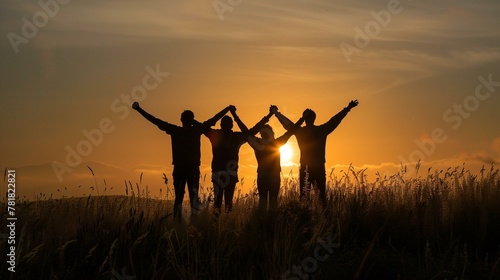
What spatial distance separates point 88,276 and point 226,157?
516cm

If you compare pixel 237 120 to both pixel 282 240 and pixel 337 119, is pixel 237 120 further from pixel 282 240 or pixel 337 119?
pixel 282 240

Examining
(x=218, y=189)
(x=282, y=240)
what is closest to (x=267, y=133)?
(x=218, y=189)

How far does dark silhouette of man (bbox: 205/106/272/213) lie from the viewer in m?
11.6

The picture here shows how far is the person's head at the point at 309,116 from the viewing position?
1216cm

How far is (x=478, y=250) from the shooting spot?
8.69 meters

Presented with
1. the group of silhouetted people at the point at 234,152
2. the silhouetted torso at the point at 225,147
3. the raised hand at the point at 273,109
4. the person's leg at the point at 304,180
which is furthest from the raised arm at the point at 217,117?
the person's leg at the point at 304,180

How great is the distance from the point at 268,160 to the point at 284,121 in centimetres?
96

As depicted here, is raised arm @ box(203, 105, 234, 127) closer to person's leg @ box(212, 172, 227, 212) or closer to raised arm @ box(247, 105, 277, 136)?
raised arm @ box(247, 105, 277, 136)

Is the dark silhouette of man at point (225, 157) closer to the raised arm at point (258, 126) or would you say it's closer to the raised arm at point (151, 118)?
the raised arm at point (258, 126)

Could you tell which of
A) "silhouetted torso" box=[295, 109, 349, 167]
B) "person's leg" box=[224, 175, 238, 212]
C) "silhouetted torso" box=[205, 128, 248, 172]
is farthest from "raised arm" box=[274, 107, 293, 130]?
"person's leg" box=[224, 175, 238, 212]

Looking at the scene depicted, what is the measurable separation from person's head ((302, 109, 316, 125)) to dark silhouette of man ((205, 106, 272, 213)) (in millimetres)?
955

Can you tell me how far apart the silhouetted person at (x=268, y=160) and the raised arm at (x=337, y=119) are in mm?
722

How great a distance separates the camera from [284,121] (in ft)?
40.8

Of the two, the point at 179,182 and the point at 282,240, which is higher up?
the point at 179,182
